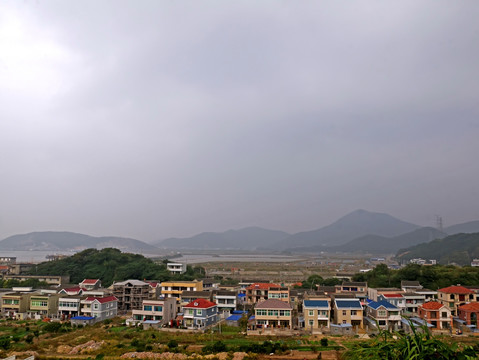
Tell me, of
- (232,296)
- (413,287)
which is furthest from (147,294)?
(413,287)

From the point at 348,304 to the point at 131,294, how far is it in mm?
19776

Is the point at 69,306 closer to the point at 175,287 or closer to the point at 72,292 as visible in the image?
the point at 72,292

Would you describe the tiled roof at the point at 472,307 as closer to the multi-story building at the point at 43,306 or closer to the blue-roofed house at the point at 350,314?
the blue-roofed house at the point at 350,314

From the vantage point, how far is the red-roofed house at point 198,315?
90.5 ft

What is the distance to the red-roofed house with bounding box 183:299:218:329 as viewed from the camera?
2758 centimetres

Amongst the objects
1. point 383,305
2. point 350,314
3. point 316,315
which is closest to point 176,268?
point 316,315

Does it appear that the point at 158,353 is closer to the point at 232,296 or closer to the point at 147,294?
the point at 232,296

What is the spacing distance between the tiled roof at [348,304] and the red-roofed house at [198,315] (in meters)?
9.70

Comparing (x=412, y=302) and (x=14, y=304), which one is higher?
(x=14, y=304)

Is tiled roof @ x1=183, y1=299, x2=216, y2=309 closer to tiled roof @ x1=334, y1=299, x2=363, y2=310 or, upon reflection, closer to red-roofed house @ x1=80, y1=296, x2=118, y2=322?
red-roofed house @ x1=80, y1=296, x2=118, y2=322

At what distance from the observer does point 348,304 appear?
1085 inches

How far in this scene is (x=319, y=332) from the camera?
1010 inches

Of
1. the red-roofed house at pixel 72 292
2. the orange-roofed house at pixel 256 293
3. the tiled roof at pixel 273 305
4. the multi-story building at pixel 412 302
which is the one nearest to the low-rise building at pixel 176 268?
the red-roofed house at pixel 72 292

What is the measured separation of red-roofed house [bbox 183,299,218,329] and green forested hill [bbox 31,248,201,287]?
17625mm
